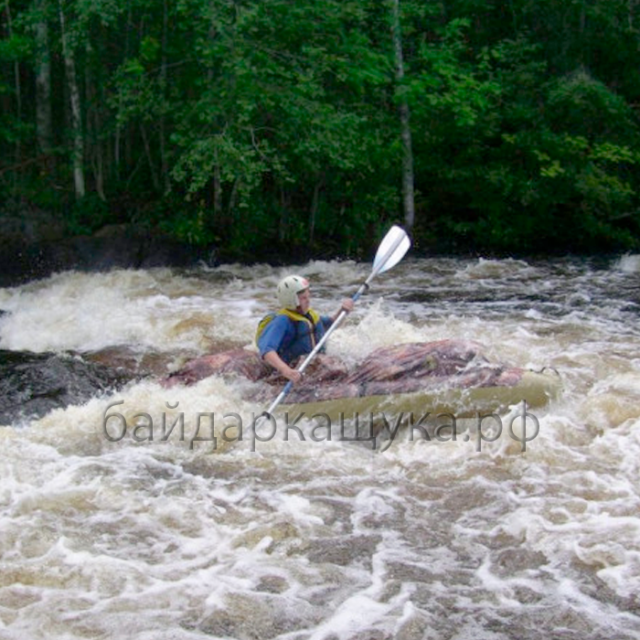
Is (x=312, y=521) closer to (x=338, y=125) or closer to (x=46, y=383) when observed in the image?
(x=46, y=383)

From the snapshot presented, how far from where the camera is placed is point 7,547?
4.38 metres

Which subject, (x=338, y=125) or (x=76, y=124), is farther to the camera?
(x=76, y=124)

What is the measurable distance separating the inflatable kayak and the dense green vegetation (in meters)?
4.95

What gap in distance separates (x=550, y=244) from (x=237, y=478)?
8.72 m

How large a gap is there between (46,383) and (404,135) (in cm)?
731

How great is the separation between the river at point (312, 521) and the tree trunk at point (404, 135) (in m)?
5.34

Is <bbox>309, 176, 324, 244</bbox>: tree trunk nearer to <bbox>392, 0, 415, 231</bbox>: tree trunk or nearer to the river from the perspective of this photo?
<bbox>392, 0, 415, 231</bbox>: tree trunk

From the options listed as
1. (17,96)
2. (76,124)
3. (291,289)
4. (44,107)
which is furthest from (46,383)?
(17,96)

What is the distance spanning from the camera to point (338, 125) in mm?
10836

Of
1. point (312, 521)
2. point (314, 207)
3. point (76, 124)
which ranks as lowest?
point (312, 521)

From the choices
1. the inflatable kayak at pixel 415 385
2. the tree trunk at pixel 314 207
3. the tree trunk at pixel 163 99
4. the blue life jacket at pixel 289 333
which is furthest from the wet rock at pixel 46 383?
the tree trunk at pixel 314 207

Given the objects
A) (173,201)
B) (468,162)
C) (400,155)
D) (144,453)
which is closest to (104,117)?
(173,201)

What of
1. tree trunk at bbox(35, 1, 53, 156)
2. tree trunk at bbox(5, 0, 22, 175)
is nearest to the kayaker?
tree trunk at bbox(35, 1, 53, 156)

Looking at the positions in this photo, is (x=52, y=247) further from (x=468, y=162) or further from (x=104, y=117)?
(x=468, y=162)
